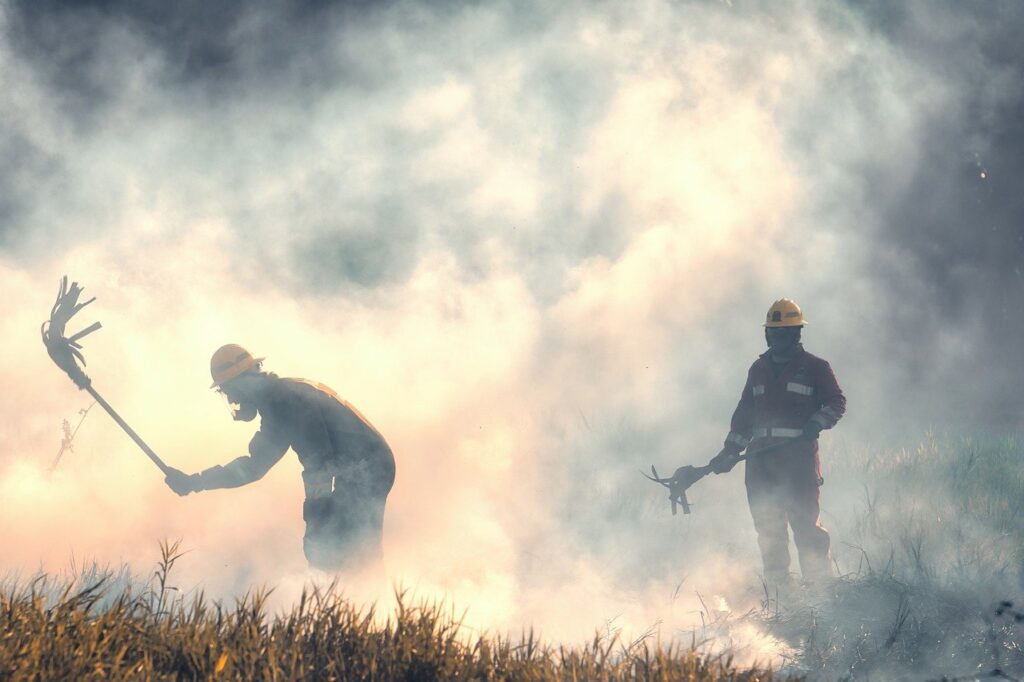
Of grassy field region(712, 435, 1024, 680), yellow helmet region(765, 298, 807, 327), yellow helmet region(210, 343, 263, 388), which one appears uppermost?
yellow helmet region(765, 298, 807, 327)

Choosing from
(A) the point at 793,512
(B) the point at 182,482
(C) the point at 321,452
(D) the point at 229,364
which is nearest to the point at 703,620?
(A) the point at 793,512

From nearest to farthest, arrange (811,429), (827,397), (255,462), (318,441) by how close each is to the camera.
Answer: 1. (318,441)
2. (255,462)
3. (811,429)
4. (827,397)

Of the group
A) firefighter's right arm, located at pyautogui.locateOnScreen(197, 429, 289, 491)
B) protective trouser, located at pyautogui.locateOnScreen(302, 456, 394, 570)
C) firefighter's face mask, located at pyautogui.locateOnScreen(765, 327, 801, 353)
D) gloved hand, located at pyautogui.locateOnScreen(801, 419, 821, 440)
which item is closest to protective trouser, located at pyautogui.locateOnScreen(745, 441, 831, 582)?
gloved hand, located at pyautogui.locateOnScreen(801, 419, 821, 440)

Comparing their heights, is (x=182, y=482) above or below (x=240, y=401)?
below

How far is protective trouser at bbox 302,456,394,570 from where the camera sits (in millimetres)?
6340

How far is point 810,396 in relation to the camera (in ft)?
23.2

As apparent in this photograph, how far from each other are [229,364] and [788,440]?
3.76 m

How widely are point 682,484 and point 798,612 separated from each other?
163cm

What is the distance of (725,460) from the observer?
7.42 metres

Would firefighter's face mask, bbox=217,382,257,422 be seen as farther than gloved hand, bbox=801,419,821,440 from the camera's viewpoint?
No

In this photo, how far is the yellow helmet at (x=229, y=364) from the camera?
6.41 metres

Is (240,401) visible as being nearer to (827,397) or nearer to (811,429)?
(811,429)

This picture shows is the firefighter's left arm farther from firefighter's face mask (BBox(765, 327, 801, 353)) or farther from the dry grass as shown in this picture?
the dry grass

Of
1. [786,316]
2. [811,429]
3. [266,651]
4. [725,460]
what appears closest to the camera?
[266,651]
